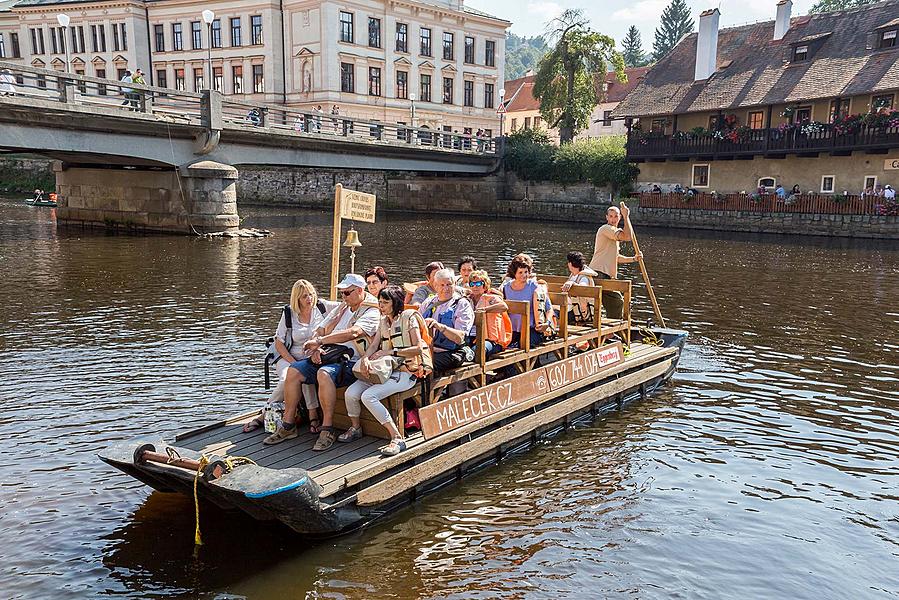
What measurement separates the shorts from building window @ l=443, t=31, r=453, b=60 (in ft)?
203

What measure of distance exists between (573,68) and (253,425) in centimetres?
4810

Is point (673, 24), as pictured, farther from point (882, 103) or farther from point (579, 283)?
point (579, 283)

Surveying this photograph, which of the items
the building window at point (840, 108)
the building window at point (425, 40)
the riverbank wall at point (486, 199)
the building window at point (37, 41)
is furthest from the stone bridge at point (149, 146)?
the building window at point (37, 41)

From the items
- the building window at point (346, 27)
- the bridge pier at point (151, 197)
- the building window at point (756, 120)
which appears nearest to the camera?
the bridge pier at point (151, 197)

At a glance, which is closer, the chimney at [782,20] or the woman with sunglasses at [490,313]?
the woman with sunglasses at [490,313]

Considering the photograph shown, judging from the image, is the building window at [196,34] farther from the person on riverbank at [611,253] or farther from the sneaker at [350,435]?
the sneaker at [350,435]

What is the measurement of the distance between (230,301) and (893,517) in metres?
14.6

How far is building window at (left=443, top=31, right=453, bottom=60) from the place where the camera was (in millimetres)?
65875

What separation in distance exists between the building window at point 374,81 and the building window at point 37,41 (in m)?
32.8

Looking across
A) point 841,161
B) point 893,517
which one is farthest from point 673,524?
point 841,161

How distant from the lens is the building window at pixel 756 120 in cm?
4316

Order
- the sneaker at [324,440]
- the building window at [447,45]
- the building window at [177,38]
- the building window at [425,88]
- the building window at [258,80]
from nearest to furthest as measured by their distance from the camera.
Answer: the sneaker at [324,440] < the building window at [258,80] < the building window at [177,38] < the building window at [425,88] < the building window at [447,45]

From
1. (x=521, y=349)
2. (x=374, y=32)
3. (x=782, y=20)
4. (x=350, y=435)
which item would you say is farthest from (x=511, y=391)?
(x=374, y=32)

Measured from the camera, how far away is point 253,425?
8.20m
